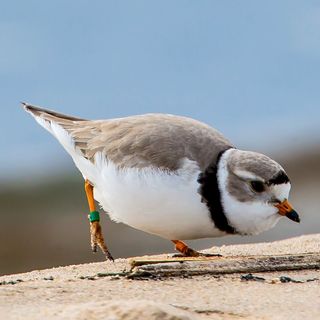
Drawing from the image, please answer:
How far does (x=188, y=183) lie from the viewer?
22.1ft

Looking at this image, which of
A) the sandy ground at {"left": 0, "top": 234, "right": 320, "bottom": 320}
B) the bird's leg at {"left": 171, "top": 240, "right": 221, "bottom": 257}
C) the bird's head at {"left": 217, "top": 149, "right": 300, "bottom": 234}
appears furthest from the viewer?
the bird's leg at {"left": 171, "top": 240, "right": 221, "bottom": 257}

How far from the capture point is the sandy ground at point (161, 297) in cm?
444

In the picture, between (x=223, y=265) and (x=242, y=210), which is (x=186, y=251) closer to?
(x=242, y=210)

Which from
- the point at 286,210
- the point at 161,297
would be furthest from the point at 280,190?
the point at 161,297

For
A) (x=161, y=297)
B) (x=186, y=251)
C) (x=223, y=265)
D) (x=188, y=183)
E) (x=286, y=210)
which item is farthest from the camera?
(x=186, y=251)

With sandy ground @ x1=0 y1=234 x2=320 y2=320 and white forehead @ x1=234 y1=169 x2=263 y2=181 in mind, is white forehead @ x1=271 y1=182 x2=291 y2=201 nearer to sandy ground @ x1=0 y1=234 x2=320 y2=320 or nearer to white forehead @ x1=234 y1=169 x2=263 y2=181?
white forehead @ x1=234 y1=169 x2=263 y2=181

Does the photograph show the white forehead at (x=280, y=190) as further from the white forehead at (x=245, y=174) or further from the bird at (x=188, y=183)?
the white forehead at (x=245, y=174)

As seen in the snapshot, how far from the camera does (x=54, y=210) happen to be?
2362 cm

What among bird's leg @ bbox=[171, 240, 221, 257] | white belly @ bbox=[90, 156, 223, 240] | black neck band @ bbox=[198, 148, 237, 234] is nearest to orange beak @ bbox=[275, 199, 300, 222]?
black neck band @ bbox=[198, 148, 237, 234]

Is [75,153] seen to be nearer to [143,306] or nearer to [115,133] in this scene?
[115,133]

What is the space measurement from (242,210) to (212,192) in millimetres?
264

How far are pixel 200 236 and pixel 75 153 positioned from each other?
53.4 inches

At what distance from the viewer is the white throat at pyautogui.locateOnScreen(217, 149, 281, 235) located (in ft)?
22.7

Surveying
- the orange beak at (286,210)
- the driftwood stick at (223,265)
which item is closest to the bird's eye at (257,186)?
the orange beak at (286,210)
